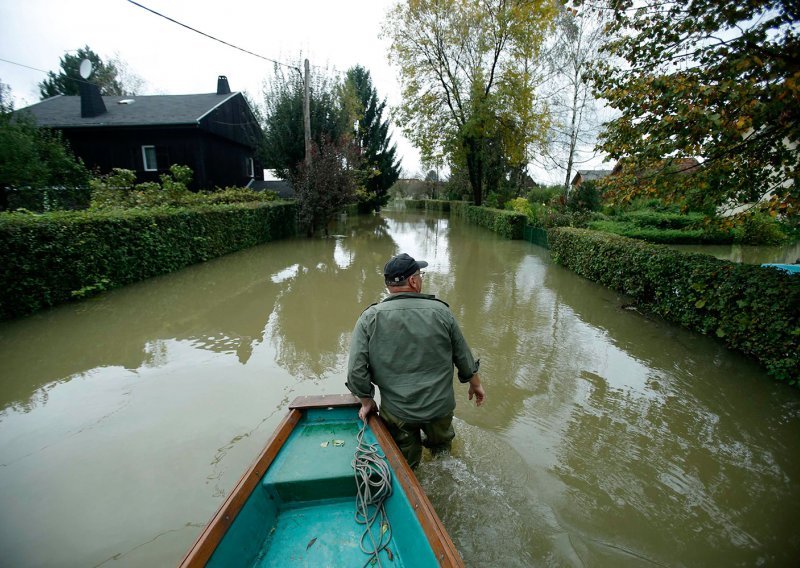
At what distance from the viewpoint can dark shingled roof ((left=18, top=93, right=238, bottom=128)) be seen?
1941 cm

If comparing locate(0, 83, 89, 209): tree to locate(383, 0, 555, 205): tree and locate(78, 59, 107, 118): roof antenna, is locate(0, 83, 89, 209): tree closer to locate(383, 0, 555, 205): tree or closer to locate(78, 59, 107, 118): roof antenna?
locate(78, 59, 107, 118): roof antenna

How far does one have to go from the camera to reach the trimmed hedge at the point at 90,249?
663 cm

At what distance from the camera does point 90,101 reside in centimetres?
2012

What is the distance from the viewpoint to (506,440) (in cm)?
389

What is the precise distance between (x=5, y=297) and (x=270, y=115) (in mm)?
16123

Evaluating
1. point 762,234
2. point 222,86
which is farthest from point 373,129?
point 762,234

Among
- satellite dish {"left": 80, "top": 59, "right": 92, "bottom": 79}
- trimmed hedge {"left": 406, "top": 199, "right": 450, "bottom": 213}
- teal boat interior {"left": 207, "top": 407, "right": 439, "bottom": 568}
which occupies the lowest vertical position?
teal boat interior {"left": 207, "top": 407, "right": 439, "bottom": 568}

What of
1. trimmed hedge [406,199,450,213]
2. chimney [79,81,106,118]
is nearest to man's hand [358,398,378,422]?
chimney [79,81,106,118]

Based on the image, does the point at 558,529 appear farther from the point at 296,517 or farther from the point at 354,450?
the point at 296,517

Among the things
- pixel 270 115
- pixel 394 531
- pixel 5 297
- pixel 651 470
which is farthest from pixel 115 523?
pixel 270 115

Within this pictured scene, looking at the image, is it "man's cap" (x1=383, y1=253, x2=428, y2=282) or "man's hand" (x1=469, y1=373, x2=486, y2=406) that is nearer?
"man's cap" (x1=383, y1=253, x2=428, y2=282)

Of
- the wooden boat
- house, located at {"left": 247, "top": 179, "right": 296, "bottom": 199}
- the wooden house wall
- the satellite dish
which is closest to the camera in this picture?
the wooden boat

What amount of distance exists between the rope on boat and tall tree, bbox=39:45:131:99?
154 feet

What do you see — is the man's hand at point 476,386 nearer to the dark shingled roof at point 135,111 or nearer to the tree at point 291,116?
the tree at point 291,116
